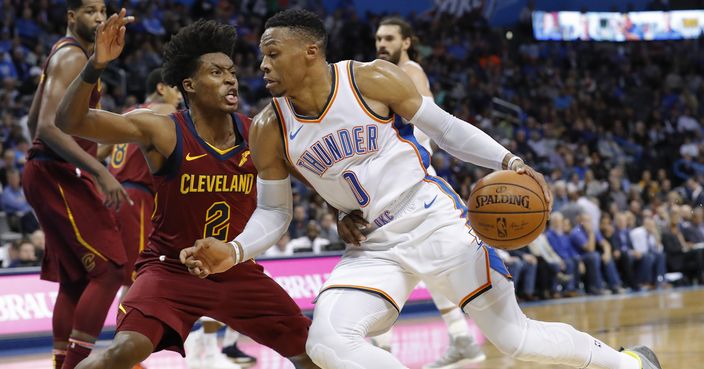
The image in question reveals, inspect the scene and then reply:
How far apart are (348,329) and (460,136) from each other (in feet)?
3.02

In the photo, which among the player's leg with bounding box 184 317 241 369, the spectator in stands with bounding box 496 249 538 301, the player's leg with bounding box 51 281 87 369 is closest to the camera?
the player's leg with bounding box 51 281 87 369

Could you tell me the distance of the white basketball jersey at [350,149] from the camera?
3844 mm

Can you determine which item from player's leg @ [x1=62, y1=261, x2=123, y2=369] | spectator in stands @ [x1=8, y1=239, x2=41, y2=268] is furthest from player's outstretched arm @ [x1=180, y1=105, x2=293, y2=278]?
spectator in stands @ [x1=8, y1=239, x2=41, y2=268]

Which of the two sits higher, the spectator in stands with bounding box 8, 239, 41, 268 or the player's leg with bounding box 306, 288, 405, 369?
the player's leg with bounding box 306, 288, 405, 369

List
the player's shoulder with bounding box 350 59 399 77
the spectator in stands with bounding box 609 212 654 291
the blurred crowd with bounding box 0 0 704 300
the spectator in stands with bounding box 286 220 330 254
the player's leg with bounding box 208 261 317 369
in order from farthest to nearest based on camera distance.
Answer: the spectator in stands with bounding box 609 212 654 291
the blurred crowd with bounding box 0 0 704 300
the spectator in stands with bounding box 286 220 330 254
the player's leg with bounding box 208 261 317 369
the player's shoulder with bounding box 350 59 399 77

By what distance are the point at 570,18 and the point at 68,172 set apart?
66.6 feet

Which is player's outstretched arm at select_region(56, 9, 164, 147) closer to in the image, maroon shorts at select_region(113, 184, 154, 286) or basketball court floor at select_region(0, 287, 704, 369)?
maroon shorts at select_region(113, 184, 154, 286)

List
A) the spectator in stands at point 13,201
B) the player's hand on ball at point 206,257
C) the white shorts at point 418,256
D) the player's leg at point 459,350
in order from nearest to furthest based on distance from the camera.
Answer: the player's hand on ball at point 206,257
the white shorts at point 418,256
the player's leg at point 459,350
the spectator in stands at point 13,201

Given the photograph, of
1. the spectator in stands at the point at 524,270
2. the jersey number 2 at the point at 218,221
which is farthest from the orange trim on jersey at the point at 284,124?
the spectator in stands at the point at 524,270

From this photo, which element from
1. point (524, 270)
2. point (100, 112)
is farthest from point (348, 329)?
point (524, 270)

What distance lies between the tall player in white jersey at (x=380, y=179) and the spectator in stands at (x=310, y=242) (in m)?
6.08

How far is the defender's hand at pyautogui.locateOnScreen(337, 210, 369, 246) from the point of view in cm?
392

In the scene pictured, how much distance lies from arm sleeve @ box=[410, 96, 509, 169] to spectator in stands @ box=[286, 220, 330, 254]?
6152 mm

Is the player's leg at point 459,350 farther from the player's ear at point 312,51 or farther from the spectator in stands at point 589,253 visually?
the spectator in stands at point 589,253
